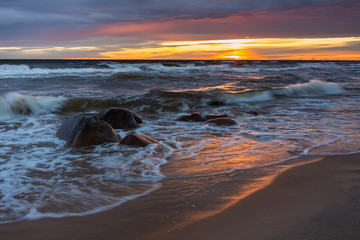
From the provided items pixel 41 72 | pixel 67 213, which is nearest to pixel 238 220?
pixel 67 213

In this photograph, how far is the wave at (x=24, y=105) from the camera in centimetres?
792

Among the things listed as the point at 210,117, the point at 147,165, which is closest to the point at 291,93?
the point at 210,117

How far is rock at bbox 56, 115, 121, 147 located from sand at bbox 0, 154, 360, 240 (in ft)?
7.22

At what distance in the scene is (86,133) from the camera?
4.68 meters

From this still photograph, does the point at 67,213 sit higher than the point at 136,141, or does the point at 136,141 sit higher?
the point at 136,141

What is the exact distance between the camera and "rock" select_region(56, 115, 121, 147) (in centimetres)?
461

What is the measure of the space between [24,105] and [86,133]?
479cm

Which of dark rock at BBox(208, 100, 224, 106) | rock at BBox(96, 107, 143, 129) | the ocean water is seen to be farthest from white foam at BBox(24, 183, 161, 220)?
dark rock at BBox(208, 100, 224, 106)

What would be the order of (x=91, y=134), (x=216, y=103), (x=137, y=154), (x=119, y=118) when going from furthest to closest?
(x=216, y=103) < (x=119, y=118) < (x=91, y=134) < (x=137, y=154)

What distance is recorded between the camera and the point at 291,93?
12.6 meters

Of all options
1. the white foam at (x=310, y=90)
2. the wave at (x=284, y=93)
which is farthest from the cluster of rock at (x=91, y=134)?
the white foam at (x=310, y=90)

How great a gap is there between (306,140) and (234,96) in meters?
6.92

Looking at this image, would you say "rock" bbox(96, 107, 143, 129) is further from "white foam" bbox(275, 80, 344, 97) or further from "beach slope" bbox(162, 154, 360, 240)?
"white foam" bbox(275, 80, 344, 97)

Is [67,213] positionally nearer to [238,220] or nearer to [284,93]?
[238,220]
